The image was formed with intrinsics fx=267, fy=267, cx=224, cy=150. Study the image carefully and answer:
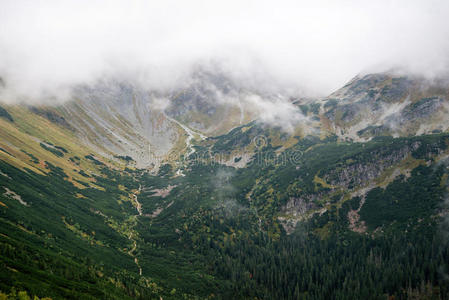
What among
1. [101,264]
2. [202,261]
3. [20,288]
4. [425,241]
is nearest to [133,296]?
[101,264]

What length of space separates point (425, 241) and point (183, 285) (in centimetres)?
14811

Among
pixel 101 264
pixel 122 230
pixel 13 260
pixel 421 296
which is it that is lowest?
pixel 13 260

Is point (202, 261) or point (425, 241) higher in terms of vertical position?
point (425, 241)

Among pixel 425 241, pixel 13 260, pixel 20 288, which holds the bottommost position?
pixel 20 288

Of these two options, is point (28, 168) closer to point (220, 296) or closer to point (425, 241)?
point (220, 296)

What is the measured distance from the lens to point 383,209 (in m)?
200

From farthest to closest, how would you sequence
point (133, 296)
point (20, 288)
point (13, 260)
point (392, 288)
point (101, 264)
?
1. point (392, 288)
2. point (101, 264)
3. point (133, 296)
4. point (13, 260)
5. point (20, 288)

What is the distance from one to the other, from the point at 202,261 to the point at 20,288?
13272 centimetres

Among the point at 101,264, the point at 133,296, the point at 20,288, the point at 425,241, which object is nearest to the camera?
the point at 20,288

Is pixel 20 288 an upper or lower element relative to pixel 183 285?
lower

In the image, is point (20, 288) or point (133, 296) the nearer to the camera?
point (20, 288)

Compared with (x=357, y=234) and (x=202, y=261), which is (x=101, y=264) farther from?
(x=357, y=234)

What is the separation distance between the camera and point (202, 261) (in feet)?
618

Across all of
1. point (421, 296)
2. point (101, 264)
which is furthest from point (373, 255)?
point (101, 264)
